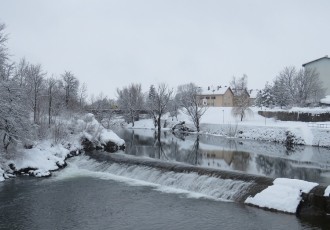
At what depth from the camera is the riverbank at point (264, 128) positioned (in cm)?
4856

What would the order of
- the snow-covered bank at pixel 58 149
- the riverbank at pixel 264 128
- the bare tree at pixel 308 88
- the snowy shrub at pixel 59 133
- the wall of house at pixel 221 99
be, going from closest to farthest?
the snow-covered bank at pixel 58 149, the snowy shrub at pixel 59 133, the riverbank at pixel 264 128, the bare tree at pixel 308 88, the wall of house at pixel 221 99

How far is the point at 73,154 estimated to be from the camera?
36938mm

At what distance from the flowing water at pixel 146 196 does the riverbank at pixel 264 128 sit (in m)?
16.6

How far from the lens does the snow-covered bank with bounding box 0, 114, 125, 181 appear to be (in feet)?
91.0

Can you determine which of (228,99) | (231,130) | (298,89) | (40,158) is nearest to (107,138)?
(40,158)

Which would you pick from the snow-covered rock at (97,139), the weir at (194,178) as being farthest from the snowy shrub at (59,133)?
the weir at (194,178)

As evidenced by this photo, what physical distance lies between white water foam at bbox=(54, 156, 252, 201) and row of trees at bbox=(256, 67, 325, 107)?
5256 cm

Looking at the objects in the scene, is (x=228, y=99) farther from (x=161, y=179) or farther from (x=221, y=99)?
(x=161, y=179)

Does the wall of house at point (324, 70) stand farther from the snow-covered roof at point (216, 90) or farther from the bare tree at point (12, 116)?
the bare tree at point (12, 116)

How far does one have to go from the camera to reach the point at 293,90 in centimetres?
7744

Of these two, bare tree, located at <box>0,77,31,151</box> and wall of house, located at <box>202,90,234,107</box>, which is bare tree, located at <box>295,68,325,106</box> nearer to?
wall of house, located at <box>202,90,234,107</box>

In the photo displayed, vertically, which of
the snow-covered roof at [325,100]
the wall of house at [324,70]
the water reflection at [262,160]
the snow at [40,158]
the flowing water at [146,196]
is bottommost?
the flowing water at [146,196]

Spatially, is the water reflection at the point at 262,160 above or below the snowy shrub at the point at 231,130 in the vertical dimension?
below

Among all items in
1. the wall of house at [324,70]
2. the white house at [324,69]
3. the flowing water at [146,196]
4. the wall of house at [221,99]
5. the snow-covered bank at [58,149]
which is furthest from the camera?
the wall of house at [221,99]
